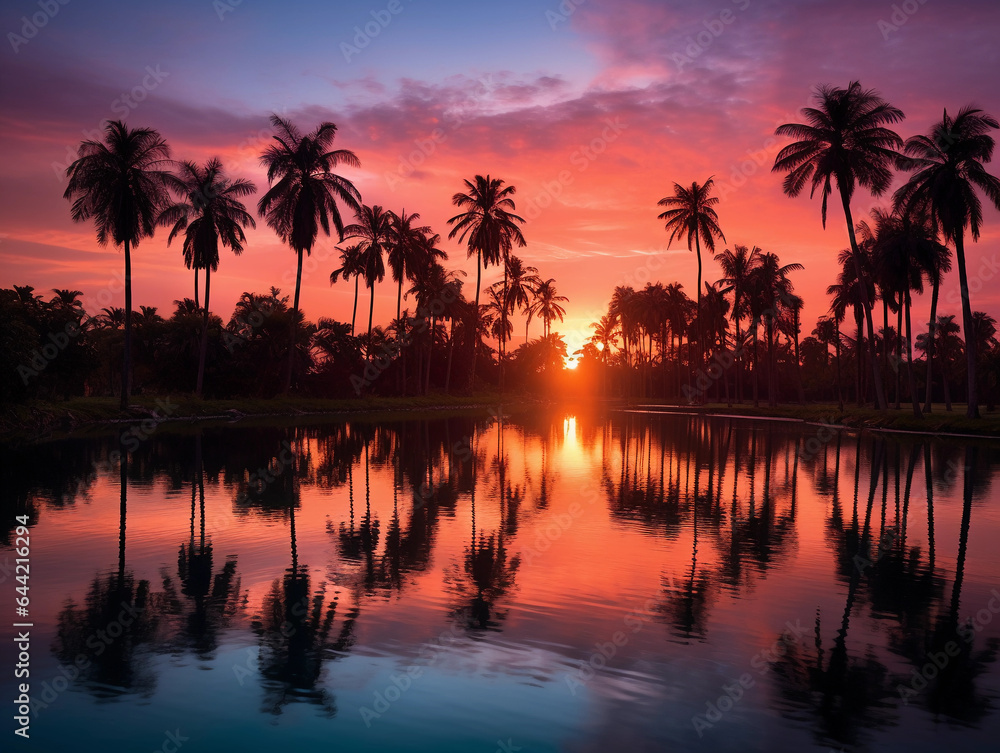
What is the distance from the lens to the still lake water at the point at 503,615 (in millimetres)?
5922

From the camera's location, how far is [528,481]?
20125 mm

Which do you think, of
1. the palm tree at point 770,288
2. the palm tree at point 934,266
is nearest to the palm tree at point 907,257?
the palm tree at point 934,266

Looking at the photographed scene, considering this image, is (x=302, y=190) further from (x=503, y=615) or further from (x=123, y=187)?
(x=503, y=615)

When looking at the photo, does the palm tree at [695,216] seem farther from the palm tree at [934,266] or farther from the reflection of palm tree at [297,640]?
the reflection of palm tree at [297,640]

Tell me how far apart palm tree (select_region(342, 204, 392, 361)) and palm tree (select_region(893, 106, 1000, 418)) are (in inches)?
1639

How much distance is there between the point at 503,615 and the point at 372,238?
61.2 metres

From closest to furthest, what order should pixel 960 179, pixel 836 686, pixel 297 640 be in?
1. pixel 836 686
2. pixel 297 640
3. pixel 960 179

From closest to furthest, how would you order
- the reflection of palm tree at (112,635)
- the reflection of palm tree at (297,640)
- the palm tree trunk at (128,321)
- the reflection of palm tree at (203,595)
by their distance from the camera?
1. the reflection of palm tree at (297,640)
2. the reflection of palm tree at (112,635)
3. the reflection of palm tree at (203,595)
4. the palm tree trunk at (128,321)

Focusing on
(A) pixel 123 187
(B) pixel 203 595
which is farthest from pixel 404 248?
(B) pixel 203 595

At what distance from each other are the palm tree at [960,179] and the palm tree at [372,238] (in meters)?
41.6

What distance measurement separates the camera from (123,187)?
41.5 metres

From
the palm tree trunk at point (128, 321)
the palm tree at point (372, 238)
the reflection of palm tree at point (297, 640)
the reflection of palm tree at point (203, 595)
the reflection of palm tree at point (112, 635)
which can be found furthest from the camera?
the palm tree at point (372, 238)

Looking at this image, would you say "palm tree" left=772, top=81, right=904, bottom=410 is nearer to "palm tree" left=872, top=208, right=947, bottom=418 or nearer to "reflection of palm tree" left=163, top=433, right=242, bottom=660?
"palm tree" left=872, top=208, right=947, bottom=418

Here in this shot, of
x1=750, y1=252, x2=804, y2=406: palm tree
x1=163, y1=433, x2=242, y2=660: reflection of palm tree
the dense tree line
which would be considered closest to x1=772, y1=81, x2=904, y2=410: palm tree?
the dense tree line
